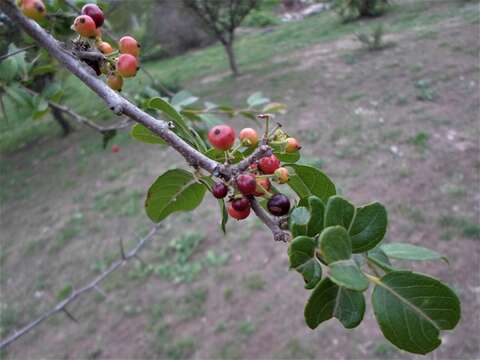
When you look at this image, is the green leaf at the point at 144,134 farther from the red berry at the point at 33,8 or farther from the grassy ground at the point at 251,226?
the grassy ground at the point at 251,226

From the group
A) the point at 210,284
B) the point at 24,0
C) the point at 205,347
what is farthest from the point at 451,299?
the point at 210,284

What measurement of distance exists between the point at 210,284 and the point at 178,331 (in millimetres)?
650

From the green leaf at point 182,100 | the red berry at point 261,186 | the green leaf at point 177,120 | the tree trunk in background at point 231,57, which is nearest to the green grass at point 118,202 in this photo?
the green leaf at point 182,100

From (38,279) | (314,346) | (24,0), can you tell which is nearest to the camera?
(24,0)

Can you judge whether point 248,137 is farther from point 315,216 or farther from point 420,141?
point 420,141

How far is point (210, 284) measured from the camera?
4539 millimetres

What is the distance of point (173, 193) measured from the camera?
2.89 feet

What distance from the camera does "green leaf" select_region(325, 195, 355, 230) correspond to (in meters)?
0.57

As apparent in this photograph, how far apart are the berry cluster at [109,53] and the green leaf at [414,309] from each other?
2.21 feet


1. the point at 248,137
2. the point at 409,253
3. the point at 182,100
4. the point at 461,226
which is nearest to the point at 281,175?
the point at 248,137

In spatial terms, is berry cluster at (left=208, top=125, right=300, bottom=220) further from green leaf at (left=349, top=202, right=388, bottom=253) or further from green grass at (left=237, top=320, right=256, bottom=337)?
green grass at (left=237, top=320, right=256, bottom=337)

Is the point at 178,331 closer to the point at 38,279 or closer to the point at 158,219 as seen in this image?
the point at 38,279

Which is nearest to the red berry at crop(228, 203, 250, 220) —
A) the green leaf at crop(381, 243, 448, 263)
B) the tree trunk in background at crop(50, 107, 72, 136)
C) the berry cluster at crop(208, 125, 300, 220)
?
the berry cluster at crop(208, 125, 300, 220)

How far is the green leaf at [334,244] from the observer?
512mm
